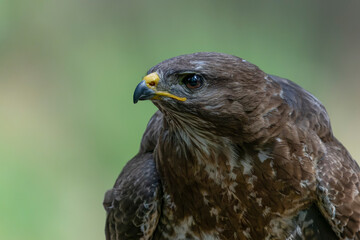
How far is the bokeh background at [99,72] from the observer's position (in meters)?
7.07

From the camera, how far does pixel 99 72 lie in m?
7.71

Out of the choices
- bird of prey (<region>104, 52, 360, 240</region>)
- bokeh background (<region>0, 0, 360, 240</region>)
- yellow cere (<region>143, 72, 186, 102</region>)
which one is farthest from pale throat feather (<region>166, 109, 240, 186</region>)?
bokeh background (<region>0, 0, 360, 240</region>)

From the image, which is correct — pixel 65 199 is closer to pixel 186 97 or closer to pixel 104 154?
pixel 104 154

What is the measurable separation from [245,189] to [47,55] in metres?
4.58

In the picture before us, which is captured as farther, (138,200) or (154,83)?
(138,200)

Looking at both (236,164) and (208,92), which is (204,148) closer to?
(236,164)

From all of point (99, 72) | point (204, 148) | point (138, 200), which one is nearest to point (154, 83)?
point (204, 148)

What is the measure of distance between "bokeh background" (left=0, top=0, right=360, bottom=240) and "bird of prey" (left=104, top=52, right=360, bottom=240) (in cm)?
214

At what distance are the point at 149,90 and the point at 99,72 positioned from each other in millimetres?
3879

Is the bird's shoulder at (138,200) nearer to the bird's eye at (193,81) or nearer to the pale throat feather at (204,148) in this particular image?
the pale throat feather at (204,148)

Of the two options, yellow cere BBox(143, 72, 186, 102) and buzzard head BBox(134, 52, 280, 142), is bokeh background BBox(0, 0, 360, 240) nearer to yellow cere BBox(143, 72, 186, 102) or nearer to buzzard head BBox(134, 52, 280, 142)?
buzzard head BBox(134, 52, 280, 142)

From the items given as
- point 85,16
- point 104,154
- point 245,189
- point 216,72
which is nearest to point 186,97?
point 216,72

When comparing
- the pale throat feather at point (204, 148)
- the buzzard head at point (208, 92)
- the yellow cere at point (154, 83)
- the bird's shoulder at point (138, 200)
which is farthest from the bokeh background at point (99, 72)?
the yellow cere at point (154, 83)

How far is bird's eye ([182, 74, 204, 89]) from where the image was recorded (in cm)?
396
